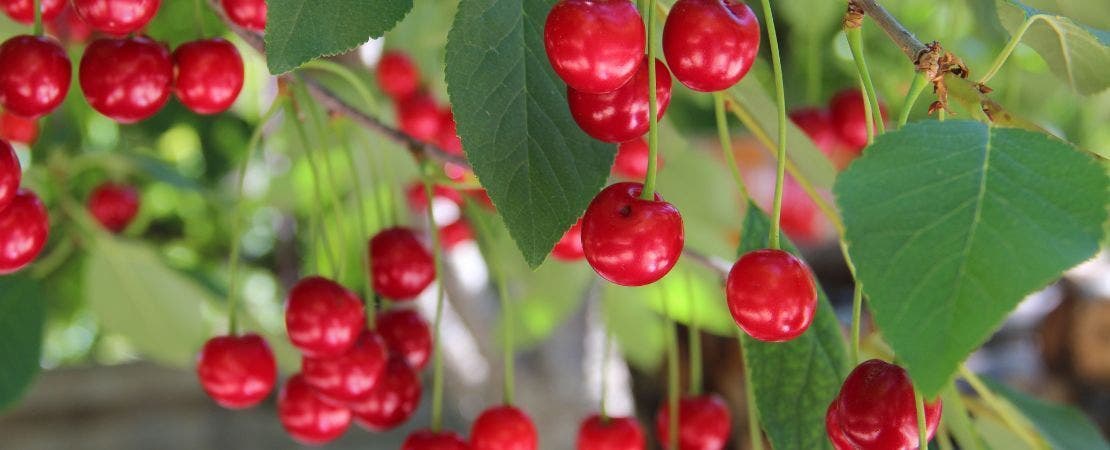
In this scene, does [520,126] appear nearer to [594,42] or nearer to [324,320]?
[594,42]

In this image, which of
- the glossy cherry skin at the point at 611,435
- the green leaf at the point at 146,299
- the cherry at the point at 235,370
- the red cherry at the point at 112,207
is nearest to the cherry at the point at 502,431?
the glossy cherry skin at the point at 611,435

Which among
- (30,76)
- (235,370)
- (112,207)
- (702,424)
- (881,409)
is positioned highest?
(30,76)

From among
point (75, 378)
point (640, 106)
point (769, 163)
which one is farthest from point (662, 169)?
point (75, 378)

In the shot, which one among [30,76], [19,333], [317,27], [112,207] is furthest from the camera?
[112,207]

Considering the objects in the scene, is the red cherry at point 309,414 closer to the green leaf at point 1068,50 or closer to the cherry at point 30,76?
the cherry at point 30,76

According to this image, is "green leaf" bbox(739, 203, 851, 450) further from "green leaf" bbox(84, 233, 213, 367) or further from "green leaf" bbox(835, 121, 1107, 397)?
"green leaf" bbox(84, 233, 213, 367)

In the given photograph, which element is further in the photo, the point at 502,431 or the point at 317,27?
the point at 502,431

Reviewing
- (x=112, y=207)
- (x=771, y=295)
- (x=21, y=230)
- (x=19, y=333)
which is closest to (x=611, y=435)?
(x=771, y=295)
